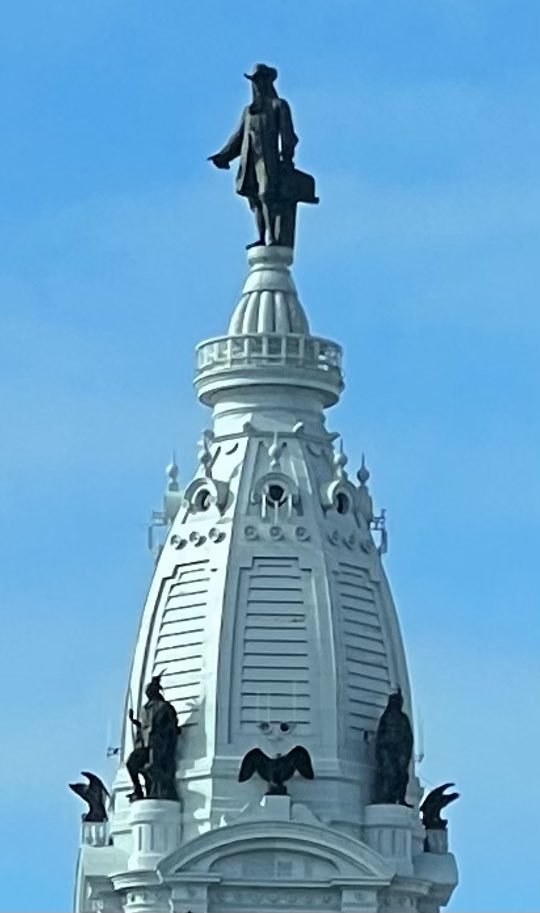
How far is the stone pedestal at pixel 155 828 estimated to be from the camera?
428 ft

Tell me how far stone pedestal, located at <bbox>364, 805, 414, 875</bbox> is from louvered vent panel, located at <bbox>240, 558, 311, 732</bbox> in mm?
3230

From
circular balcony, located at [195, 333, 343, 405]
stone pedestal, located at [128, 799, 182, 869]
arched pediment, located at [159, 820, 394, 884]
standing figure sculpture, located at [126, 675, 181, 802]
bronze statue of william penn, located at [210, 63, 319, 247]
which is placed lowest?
arched pediment, located at [159, 820, 394, 884]

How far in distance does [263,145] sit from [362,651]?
53.0 ft

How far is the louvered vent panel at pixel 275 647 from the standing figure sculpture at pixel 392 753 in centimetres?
229

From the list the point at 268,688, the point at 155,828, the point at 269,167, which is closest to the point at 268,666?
the point at 268,688

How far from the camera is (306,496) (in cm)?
13438

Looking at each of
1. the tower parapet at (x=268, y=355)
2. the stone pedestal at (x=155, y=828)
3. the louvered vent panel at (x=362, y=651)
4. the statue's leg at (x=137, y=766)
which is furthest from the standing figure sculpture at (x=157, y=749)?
the tower parapet at (x=268, y=355)

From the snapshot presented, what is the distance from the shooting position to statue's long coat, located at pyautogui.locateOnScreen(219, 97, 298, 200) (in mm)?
137750

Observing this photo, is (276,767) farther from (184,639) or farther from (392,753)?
(184,639)

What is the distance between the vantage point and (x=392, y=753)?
431ft

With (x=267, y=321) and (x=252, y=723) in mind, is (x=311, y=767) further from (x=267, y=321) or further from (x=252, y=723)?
(x=267, y=321)

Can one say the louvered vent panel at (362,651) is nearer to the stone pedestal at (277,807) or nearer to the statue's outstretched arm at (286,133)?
the stone pedestal at (277,807)

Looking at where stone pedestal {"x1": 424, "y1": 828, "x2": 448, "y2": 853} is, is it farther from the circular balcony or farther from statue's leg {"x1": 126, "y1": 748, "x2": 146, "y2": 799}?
the circular balcony

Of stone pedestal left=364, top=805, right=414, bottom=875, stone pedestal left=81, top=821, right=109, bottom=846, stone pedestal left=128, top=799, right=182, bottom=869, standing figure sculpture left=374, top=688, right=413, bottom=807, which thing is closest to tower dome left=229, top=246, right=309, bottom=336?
standing figure sculpture left=374, top=688, right=413, bottom=807
